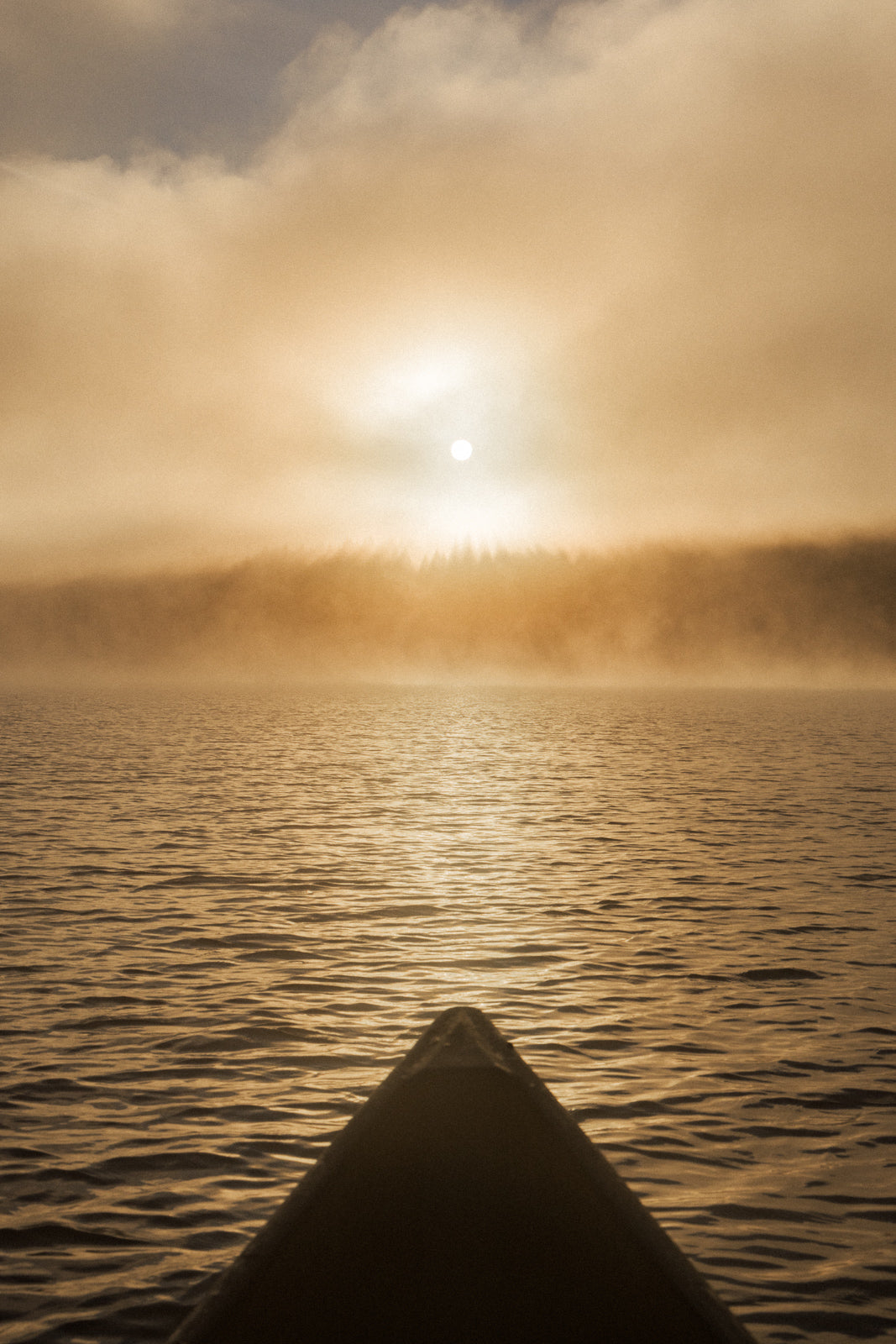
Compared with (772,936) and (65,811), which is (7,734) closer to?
(65,811)

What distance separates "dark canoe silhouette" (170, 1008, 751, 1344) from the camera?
6148 millimetres

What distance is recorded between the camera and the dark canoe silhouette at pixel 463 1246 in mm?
6148

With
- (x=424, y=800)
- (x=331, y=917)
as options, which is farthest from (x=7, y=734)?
(x=331, y=917)

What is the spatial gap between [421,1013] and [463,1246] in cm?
946

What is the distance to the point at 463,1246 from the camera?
654cm

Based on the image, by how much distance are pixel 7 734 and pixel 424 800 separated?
181ft

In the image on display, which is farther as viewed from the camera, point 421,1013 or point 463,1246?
point 421,1013

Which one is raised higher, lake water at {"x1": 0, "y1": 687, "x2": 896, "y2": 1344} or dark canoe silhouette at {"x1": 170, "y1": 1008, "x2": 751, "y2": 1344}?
dark canoe silhouette at {"x1": 170, "y1": 1008, "x2": 751, "y2": 1344}

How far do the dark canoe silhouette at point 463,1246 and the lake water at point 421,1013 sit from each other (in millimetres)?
2154

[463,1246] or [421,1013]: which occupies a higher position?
[463,1246]

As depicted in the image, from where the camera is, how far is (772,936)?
21516mm

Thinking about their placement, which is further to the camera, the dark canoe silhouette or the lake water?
the lake water

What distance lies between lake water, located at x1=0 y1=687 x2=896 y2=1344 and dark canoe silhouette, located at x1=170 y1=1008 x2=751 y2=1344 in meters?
2.15

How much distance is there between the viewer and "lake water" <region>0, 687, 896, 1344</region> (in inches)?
365
